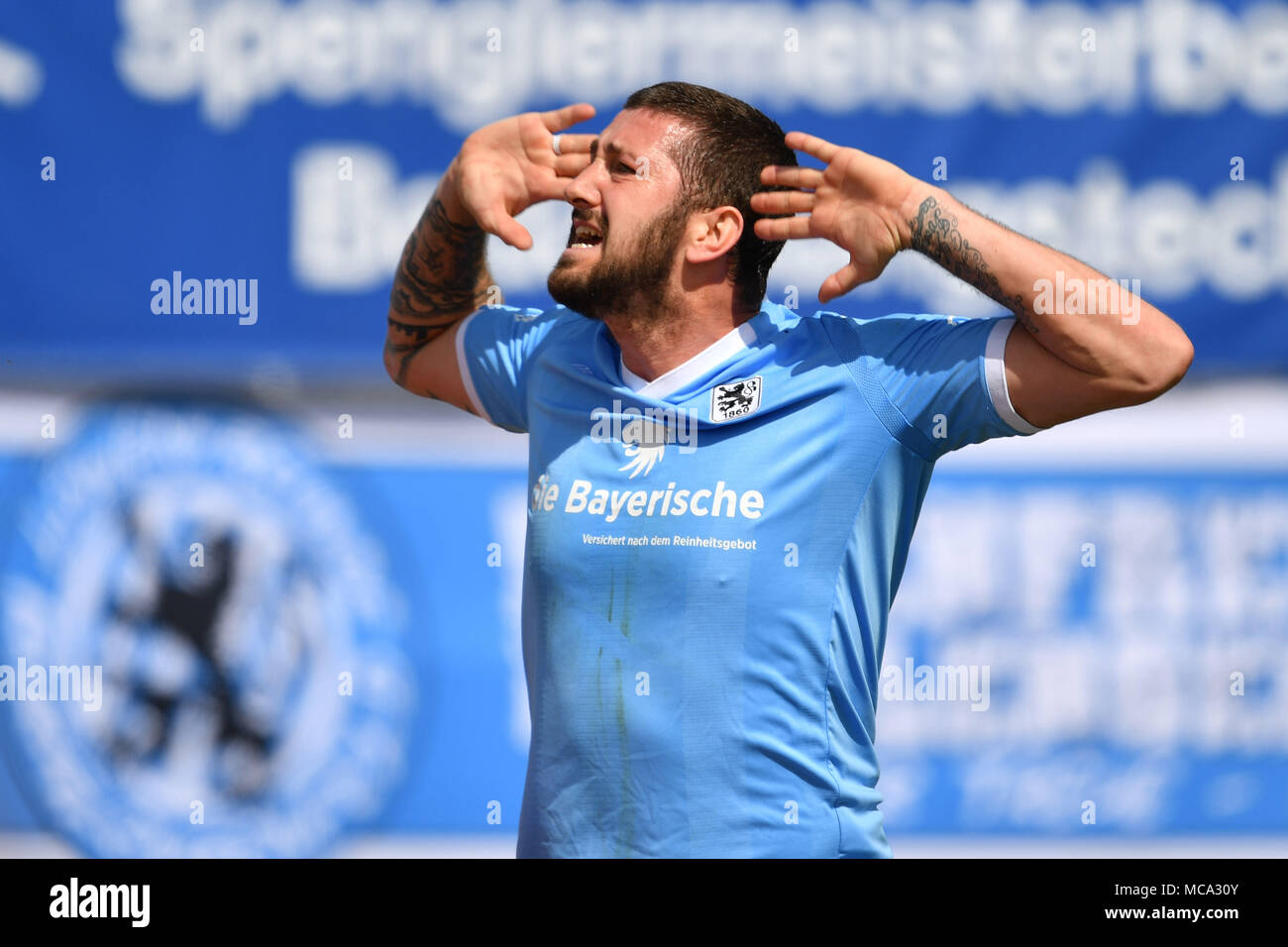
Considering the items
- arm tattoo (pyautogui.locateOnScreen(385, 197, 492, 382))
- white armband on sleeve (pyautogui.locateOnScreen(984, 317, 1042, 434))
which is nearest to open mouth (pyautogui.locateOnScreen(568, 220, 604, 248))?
arm tattoo (pyautogui.locateOnScreen(385, 197, 492, 382))

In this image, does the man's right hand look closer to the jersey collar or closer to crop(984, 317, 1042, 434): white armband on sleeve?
the jersey collar

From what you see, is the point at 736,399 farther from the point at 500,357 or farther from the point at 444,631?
the point at 444,631

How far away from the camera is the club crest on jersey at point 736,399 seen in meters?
2.11

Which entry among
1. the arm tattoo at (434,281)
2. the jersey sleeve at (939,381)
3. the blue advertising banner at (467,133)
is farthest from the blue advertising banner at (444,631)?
the jersey sleeve at (939,381)

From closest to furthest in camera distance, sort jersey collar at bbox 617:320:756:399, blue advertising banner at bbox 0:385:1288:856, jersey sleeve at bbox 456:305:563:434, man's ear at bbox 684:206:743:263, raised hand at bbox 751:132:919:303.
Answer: raised hand at bbox 751:132:919:303 → jersey collar at bbox 617:320:756:399 → man's ear at bbox 684:206:743:263 → jersey sleeve at bbox 456:305:563:434 → blue advertising banner at bbox 0:385:1288:856

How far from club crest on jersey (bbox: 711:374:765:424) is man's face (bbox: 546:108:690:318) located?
0.75 ft

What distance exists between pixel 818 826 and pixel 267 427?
191cm

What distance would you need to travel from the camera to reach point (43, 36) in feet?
10.9

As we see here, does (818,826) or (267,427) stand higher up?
(267,427)

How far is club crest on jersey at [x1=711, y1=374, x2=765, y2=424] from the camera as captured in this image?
211 cm

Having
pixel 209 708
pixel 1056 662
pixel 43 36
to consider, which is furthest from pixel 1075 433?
pixel 43 36

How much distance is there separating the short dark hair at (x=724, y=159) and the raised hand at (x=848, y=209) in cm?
12

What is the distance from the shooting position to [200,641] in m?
3.29
